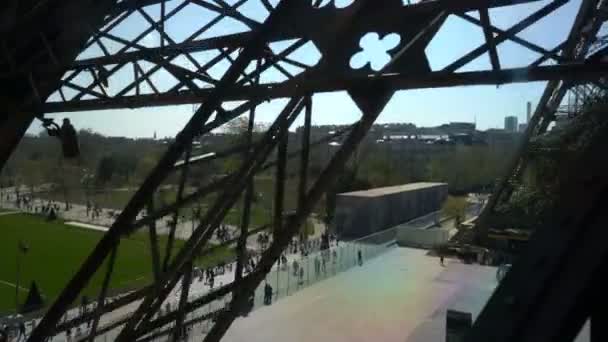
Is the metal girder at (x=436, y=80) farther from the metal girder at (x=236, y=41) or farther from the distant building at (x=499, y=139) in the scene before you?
the distant building at (x=499, y=139)

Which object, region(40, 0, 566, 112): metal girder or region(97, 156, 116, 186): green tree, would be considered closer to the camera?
region(40, 0, 566, 112): metal girder

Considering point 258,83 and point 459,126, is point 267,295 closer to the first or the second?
point 258,83

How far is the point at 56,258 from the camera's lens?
769 inches

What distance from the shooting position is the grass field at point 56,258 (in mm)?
15495

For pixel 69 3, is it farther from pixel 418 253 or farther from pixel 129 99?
pixel 418 253

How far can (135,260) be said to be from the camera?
60.9 ft

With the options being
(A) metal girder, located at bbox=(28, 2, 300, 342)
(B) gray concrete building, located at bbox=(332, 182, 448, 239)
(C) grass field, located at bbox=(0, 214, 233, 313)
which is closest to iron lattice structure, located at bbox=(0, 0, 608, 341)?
(A) metal girder, located at bbox=(28, 2, 300, 342)

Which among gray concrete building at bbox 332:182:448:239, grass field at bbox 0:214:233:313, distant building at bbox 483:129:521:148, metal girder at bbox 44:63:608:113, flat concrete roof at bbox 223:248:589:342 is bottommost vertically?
grass field at bbox 0:214:233:313

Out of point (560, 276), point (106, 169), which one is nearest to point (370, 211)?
point (106, 169)

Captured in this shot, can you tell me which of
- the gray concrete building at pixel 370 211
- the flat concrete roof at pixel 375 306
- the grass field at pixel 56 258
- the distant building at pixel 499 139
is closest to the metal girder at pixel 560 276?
the flat concrete roof at pixel 375 306

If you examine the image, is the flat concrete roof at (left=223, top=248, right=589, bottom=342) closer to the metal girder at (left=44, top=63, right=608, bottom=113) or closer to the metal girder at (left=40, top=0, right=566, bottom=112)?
the metal girder at (left=40, top=0, right=566, bottom=112)

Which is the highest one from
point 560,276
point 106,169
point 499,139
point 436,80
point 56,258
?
point 499,139

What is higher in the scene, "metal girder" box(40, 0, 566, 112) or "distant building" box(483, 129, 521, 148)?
"distant building" box(483, 129, 521, 148)

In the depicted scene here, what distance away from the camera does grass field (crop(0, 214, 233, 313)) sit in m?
15.5
